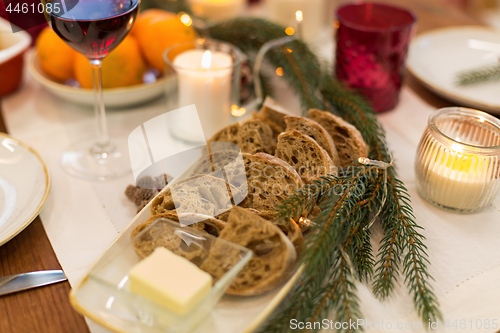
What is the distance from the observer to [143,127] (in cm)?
78

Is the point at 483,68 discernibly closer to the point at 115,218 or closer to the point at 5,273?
the point at 115,218

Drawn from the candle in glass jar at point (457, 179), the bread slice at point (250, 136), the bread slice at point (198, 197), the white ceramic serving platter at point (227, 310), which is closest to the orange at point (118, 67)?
the bread slice at point (250, 136)

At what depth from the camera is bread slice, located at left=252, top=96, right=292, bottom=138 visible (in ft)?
2.77

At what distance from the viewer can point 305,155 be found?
2.38 ft

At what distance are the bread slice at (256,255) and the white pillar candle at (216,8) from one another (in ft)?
3.59

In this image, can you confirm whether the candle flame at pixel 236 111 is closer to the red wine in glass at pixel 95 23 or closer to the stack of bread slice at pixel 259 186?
the stack of bread slice at pixel 259 186

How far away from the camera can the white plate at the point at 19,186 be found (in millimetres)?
674

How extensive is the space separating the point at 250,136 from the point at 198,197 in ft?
0.63

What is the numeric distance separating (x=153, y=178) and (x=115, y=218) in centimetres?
11

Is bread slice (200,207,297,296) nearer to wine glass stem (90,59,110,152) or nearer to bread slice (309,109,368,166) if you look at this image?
bread slice (309,109,368,166)

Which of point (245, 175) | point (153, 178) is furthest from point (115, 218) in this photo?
point (245, 175)

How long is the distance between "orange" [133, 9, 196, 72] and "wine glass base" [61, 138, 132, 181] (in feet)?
0.87

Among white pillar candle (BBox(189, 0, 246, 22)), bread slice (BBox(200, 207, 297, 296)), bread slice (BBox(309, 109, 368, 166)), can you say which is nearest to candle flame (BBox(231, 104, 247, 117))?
bread slice (BBox(309, 109, 368, 166))

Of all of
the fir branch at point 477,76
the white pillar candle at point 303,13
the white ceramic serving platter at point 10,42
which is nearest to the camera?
the white ceramic serving platter at point 10,42
